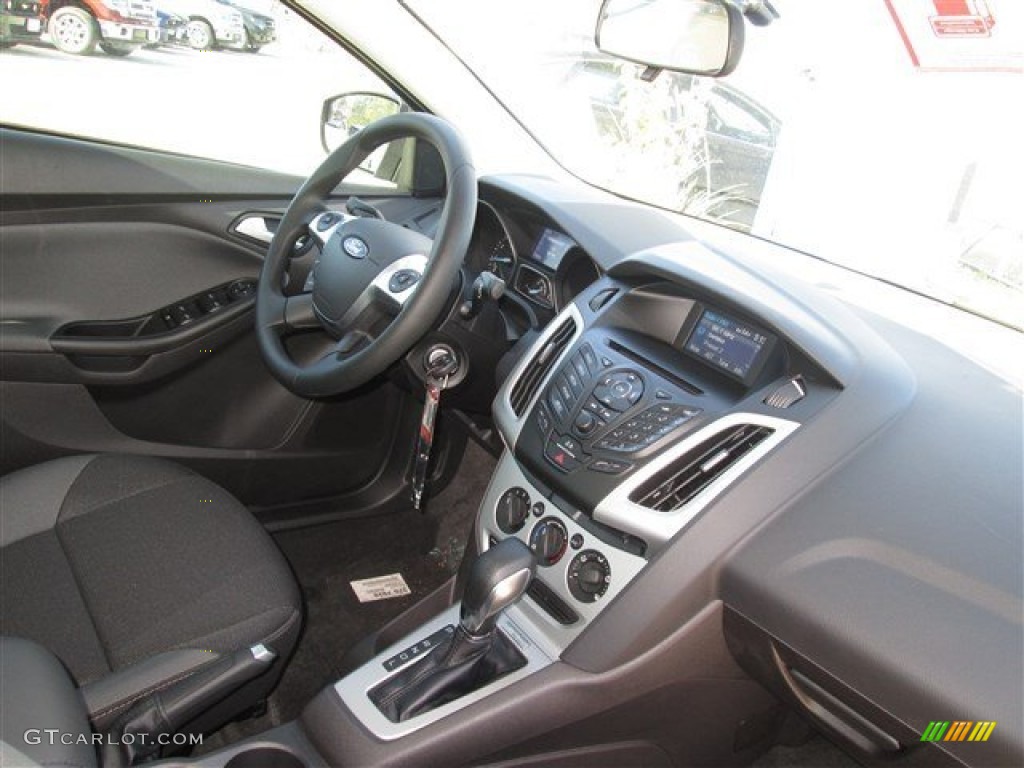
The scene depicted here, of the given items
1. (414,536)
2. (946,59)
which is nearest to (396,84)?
(414,536)

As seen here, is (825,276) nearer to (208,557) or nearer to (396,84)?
(396,84)

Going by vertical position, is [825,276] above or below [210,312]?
above

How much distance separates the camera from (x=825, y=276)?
5.18ft

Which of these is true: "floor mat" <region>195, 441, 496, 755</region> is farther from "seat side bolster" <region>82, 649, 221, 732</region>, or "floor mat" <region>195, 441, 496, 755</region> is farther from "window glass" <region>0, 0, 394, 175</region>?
"window glass" <region>0, 0, 394, 175</region>

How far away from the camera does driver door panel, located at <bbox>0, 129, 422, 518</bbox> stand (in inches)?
72.5

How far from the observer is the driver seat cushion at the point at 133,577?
52.0 inches

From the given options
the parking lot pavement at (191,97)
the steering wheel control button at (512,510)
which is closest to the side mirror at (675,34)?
the parking lot pavement at (191,97)

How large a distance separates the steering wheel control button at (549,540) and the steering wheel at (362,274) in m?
0.37

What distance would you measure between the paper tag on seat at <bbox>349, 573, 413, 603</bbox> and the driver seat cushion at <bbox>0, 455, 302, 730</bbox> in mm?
622

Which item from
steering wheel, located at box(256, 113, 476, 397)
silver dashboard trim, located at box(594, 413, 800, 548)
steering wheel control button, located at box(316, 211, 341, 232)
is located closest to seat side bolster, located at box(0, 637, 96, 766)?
steering wheel, located at box(256, 113, 476, 397)

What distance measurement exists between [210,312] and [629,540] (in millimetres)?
1229

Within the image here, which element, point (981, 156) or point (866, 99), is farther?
point (866, 99)

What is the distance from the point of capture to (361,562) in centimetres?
223

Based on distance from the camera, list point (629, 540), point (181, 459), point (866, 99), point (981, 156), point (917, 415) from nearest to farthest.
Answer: point (917, 415)
point (629, 540)
point (981, 156)
point (181, 459)
point (866, 99)
